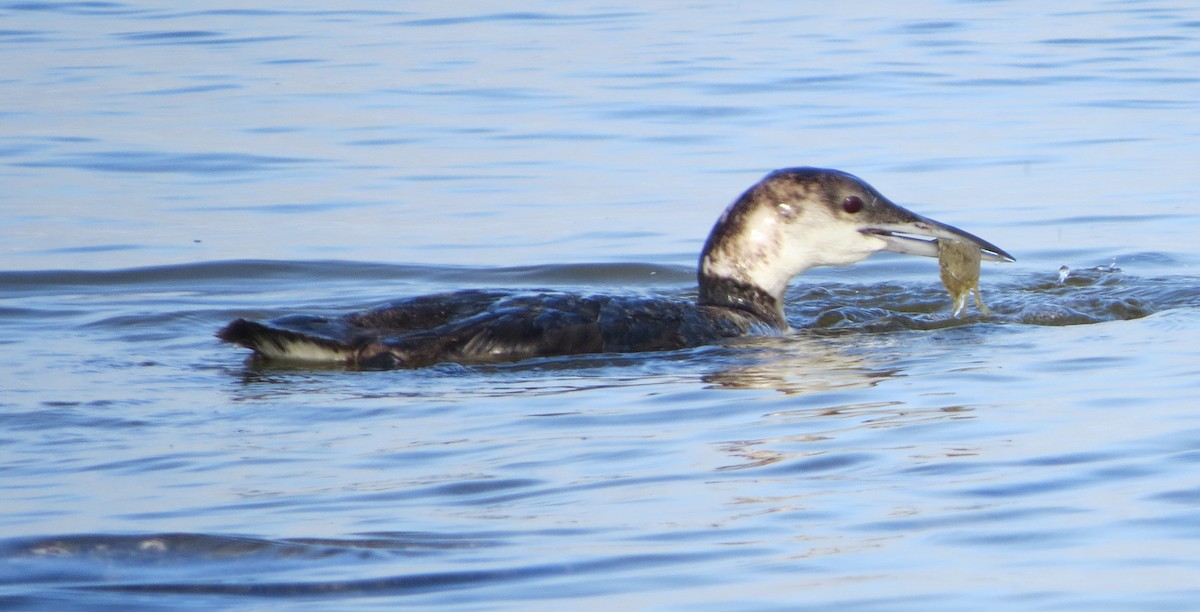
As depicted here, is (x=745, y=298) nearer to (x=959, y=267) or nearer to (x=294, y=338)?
(x=959, y=267)

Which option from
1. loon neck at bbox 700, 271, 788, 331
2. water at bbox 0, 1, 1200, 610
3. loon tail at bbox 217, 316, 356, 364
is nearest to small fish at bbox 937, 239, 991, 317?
water at bbox 0, 1, 1200, 610

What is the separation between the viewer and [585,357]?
7.16 m

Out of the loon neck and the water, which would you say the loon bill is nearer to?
the loon neck

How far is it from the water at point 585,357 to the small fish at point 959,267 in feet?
0.60

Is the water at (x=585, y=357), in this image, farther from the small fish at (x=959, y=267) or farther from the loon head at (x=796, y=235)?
the loon head at (x=796, y=235)

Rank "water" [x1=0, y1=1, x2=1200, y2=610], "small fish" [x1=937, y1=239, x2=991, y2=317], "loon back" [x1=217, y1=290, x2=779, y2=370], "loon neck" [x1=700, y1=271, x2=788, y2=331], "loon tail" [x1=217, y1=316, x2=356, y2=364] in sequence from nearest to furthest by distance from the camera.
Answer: "water" [x1=0, y1=1, x2=1200, y2=610] → "loon tail" [x1=217, y1=316, x2=356, y2=364] → "loon back" [x1=217, y1=290, x2=779, y2=370] → "small fish" [x1=937, y1=239, x2=991, y2=317] → "loon neck" [x1=700, y1=271, x2=788, y2=331]

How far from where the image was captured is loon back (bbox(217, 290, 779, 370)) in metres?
6.83

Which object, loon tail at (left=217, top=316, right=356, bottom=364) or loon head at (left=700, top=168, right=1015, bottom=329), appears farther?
loon head at (left=700, top=168, right=1015, bottom=329)

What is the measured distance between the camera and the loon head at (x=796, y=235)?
7.97 meters

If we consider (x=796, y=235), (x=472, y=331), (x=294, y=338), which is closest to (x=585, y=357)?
(x=472, y=331)

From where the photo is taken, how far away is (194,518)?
4.84 meters

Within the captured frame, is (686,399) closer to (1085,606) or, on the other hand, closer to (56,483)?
(56,483)

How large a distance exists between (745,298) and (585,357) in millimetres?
1188

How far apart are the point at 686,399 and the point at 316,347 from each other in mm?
1264
